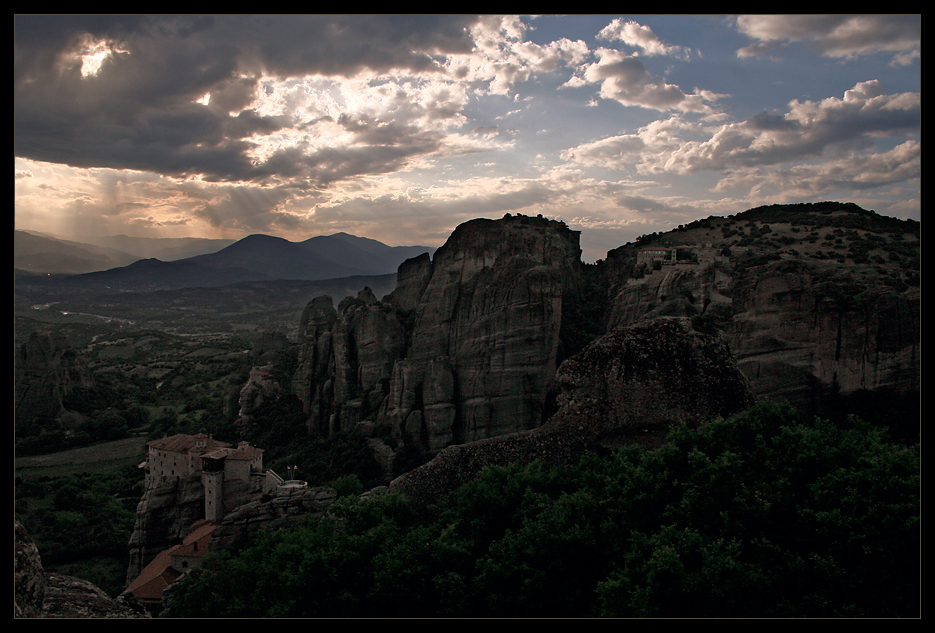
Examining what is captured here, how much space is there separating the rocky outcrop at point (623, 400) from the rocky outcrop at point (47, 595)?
19.5ft

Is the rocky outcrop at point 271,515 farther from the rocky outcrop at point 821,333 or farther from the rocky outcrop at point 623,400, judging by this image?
the rocky outcrop at point 821,333

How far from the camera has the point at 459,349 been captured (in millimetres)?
38781

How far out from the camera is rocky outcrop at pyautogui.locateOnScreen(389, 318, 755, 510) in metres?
11.3

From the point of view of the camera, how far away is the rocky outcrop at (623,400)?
11343 millimetres

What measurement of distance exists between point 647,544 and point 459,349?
3156cm

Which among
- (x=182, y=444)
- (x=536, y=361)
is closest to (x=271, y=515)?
(x=182, y=444)

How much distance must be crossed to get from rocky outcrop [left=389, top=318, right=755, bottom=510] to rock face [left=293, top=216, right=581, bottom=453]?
23.4 meters

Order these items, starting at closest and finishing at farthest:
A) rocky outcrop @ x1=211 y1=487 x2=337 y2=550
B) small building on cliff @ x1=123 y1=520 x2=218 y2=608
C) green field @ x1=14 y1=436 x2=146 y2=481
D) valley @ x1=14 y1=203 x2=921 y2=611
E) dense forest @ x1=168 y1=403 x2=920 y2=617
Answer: dense forest @ x1=168 y1=403 x2=920 y2=617 < valley @ x1=14 y1=203 x2=921 y2=611 < rocky outcrop @ x1=211 y1=487 x2=337 y2=550 < small building on cliff @ x1=123 y1=520 x2=218 y2=608 < green field @ x1=14 y1=436 x2=146 y2=481

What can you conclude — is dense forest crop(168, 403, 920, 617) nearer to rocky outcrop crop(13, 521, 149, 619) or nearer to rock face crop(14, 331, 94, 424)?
Result: rocky outcrop crop(13, 521, 149, 619)

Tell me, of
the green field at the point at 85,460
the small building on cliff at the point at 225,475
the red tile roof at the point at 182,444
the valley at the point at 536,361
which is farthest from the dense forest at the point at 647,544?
the green field at the point at 85,460

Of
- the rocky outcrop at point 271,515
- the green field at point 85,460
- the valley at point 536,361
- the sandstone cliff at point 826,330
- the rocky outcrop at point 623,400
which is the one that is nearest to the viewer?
the rocky outcrop at point 623,400

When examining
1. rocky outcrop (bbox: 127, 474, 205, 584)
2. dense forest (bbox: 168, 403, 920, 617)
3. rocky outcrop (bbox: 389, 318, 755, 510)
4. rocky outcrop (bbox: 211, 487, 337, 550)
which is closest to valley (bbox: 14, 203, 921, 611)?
rocky outcrop (bbox: 389, 318, 755, 510)
